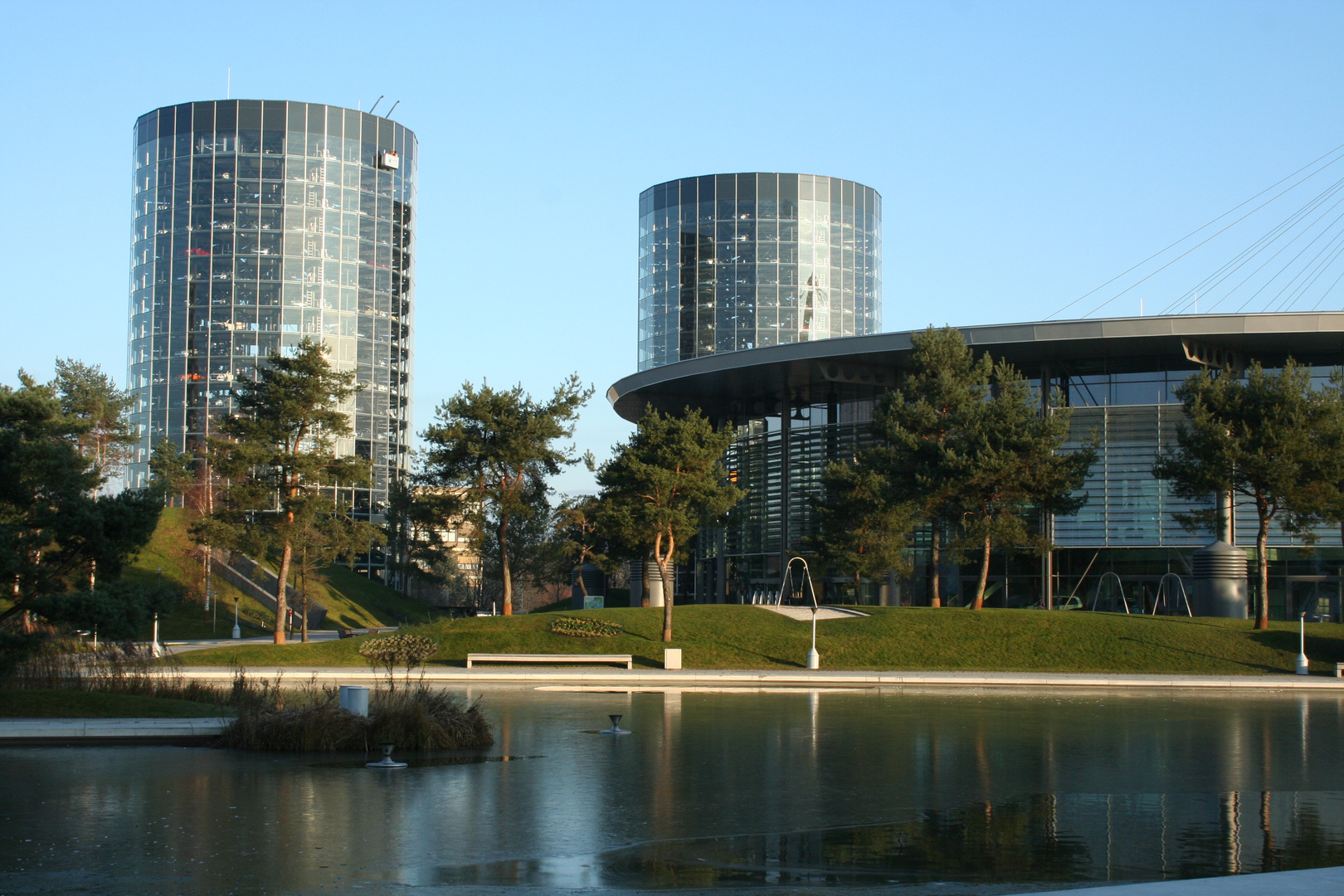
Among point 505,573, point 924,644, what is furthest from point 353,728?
point 505,573

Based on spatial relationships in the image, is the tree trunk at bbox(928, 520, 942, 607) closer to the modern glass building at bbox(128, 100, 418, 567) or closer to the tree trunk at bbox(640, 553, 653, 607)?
the tree trunk at bbox(640, 553, 653, 607)

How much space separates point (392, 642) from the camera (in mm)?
35062

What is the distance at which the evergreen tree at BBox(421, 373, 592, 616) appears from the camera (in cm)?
4591

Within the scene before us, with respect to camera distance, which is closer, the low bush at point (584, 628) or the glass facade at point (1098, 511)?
the low bush at point (584, 628)

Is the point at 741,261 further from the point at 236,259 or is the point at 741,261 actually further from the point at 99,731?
the point at 99,731

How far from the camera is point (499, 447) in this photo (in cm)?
4597

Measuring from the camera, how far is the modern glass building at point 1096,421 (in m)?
47.1

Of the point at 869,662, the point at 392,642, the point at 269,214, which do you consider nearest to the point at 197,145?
the point at 269,214

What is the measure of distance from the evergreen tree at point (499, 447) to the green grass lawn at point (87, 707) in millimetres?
27374

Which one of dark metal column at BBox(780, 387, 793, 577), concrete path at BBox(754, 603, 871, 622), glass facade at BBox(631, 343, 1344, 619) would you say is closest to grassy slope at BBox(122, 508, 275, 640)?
glass facade at BBox(631, 343, 1344, 619)

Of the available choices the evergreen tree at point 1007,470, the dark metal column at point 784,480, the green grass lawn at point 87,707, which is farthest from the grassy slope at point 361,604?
the green grass lawn at point 87,707

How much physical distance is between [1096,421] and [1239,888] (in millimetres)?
43979

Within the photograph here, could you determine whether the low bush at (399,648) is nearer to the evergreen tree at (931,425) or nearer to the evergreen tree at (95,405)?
the evergreen tree at (931,425)

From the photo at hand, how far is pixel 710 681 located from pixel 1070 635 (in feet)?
44.2
